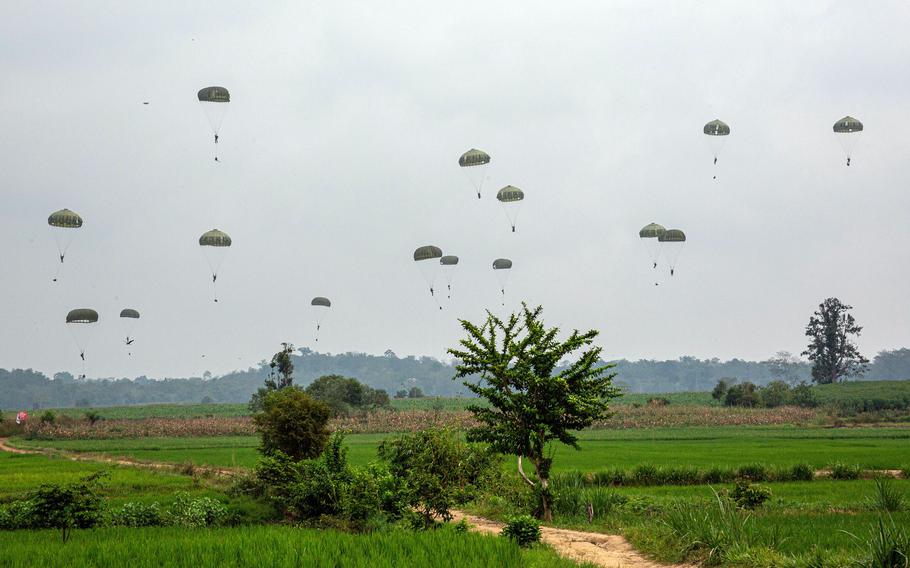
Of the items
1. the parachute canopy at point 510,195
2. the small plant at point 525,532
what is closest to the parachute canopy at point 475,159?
the parachute canopy at point 510,195

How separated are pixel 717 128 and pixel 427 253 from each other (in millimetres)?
25274

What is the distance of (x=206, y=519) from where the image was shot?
23.2 m

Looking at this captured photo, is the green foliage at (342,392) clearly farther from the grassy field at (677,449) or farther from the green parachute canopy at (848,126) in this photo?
the green parachute canopy at (848,126)

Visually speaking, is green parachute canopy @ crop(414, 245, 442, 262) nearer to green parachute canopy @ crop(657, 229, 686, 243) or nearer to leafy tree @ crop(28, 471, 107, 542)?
green parachute canopy @ crop(657, 229, 686, 243)

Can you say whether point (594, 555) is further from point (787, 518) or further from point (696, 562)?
point (787, 518)

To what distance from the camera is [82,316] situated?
74188 millimetres

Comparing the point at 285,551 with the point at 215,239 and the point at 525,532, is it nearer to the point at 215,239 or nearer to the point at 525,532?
the point at 525,532

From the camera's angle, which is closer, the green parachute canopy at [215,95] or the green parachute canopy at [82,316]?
the green parachute canopy at [215,95]

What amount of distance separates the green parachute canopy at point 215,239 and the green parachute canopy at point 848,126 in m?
48.0

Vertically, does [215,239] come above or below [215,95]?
below

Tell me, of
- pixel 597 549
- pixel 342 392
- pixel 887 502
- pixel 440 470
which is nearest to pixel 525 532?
pixel 597 549

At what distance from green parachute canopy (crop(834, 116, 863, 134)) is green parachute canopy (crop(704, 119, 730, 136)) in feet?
26.6

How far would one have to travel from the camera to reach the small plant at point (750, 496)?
24.4m

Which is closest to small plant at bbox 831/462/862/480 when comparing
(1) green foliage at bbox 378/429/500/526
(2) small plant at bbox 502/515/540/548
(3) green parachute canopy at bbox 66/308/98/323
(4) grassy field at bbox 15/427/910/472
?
(4) grassy field at bbox 15/427/910/472
